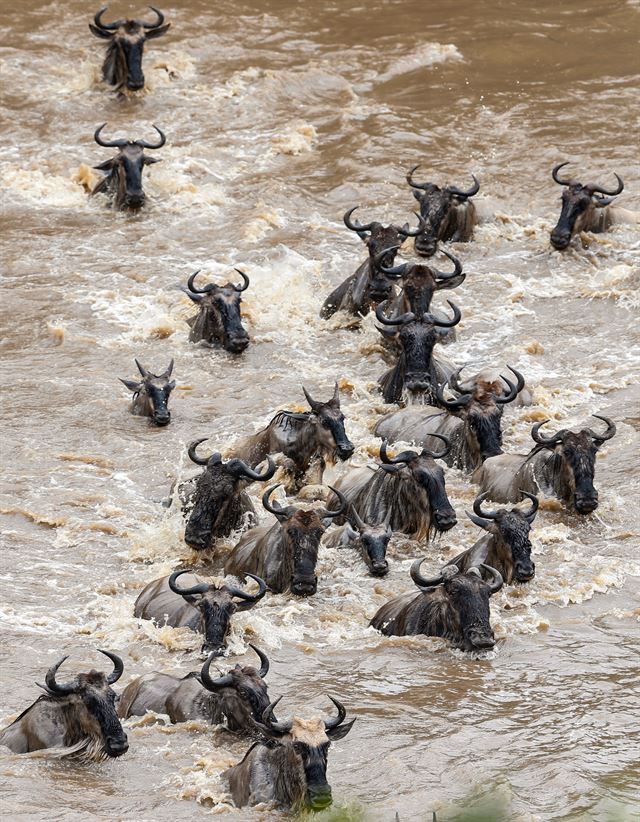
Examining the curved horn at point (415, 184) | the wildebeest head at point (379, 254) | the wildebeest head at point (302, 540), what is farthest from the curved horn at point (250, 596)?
the curved horn at point (415, 184)

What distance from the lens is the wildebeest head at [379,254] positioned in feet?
64.3

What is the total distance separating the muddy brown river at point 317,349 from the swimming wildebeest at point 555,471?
0.21 metres

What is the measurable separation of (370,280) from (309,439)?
460 centimetres

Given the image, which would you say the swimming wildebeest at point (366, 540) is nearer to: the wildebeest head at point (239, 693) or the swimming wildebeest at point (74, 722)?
the wildebeest head at point (239, 693)

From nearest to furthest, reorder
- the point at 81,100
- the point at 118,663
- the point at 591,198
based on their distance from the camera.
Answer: the point at 118,663, the point at 591,198, the point at 81,100

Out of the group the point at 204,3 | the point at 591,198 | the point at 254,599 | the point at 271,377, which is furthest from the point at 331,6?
the point at 254,599

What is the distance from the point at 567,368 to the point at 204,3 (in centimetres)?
1437

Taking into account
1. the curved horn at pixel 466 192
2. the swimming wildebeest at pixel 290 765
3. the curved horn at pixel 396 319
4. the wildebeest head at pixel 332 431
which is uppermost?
the swimming wildebeest at pixel 290 765

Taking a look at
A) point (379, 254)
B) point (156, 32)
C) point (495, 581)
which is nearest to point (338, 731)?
point (495, 581)

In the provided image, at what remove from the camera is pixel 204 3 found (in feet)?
98.6

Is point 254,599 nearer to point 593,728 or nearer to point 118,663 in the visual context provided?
point 118,663

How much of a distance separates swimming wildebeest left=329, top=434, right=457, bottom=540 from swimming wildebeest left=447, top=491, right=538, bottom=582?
32.5 inches

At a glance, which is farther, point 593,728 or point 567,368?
point 567,368

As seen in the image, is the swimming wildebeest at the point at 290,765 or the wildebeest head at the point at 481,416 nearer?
the swimming wildebeest at the point at 290,765
